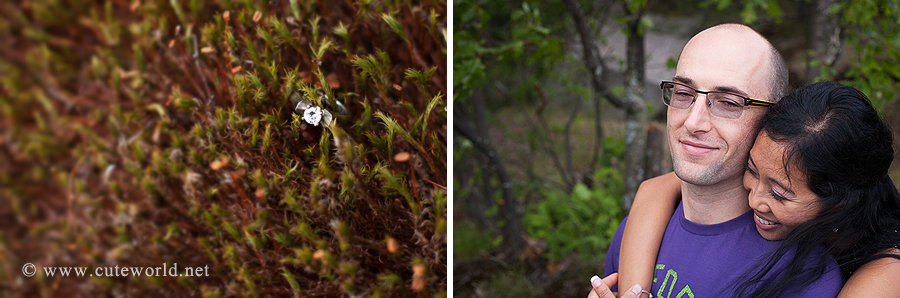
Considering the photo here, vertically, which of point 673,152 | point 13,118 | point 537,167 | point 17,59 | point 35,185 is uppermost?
point 673,152

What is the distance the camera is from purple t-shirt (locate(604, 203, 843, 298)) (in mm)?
1107

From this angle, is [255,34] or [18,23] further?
[18,23]

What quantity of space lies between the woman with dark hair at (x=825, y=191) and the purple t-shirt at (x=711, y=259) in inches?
1.1

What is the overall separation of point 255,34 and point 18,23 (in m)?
1.37

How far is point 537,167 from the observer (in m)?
5.05

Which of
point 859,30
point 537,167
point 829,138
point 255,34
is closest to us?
point 829,138

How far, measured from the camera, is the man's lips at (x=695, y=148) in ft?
3.61

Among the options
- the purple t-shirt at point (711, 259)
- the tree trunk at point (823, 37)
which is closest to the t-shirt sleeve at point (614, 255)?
the purple t-shirt at point (711, 259)

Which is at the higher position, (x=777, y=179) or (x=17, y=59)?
(x=777, y=179)

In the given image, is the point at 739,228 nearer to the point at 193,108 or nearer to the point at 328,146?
the point at 328,146

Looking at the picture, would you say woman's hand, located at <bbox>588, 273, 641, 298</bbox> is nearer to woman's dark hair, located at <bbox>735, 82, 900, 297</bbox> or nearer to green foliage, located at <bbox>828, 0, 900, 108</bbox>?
woman's dark hair, located at <bbox>735, 82, 900, 297</bbox>

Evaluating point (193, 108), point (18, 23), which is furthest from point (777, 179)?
point (18, 23)

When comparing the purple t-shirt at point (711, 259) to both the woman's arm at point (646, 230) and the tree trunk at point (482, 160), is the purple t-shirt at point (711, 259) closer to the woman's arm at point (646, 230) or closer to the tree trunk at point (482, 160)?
the woman's arm at point (646, 230)

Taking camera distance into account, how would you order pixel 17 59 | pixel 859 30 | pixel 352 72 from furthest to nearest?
pixel 859 30 < pixel 17 59 < pixel 352 72
